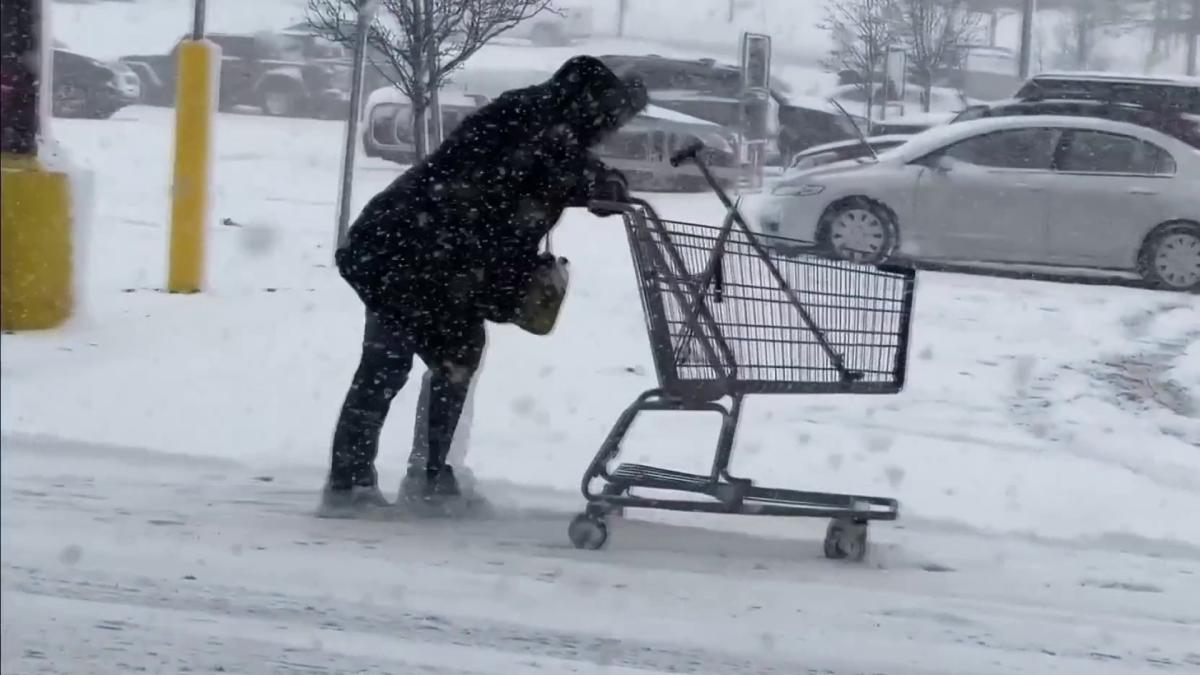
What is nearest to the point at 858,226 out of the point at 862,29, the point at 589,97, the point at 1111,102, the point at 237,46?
the point at 1111,102

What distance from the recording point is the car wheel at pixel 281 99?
29.6ft

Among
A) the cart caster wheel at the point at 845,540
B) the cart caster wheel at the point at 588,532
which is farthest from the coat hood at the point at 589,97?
the cart caster wheel at the point at 845,540

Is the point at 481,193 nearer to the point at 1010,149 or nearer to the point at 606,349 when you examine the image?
the point at 606,349

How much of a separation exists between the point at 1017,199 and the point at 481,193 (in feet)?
18.3

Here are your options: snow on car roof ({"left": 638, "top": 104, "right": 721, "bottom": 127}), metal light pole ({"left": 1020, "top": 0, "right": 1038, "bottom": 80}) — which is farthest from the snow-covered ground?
metal light pole ({"left": 1020, "top": 0, "right": 1038, "bottom": 80})

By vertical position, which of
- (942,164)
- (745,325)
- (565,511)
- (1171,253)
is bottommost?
(565,511)

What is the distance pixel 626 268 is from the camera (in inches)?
377

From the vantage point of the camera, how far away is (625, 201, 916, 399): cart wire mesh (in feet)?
13.8

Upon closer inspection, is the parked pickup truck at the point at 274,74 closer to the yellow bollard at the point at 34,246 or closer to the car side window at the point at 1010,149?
the yellow bollard at the point at 34,246

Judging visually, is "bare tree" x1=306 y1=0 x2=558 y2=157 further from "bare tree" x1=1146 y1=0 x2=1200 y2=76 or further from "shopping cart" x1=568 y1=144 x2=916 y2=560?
"shopping cart" x1=568 y1=144 x2=916 y2=560

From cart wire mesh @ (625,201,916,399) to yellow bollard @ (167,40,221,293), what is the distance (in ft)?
11.8

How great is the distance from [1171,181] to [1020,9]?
8.07ft

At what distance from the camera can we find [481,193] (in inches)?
168

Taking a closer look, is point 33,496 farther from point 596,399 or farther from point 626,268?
point 626,268
